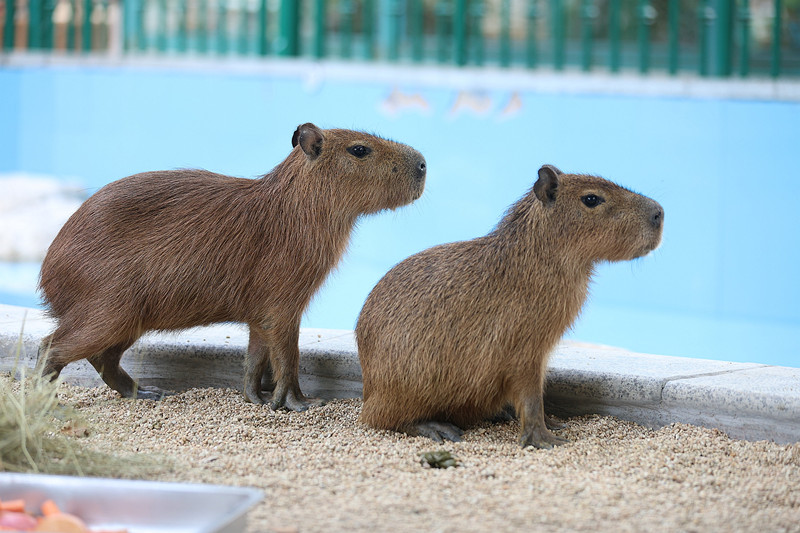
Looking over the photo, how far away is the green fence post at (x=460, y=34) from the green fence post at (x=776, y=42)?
8.34 ft

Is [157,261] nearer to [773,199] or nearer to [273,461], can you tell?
[273,461]

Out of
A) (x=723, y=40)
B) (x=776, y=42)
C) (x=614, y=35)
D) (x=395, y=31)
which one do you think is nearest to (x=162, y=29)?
(x=395, y=31)

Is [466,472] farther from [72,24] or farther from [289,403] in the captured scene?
[72,24]

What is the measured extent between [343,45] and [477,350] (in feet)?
21.5

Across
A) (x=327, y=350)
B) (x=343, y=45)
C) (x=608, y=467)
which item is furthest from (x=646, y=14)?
(x=608, y=467)

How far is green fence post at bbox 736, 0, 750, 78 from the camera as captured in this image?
7.61 metres

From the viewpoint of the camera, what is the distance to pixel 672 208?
7.64 meters

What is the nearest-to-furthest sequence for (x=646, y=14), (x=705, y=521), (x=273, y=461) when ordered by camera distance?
(x=705, y=521)
(x=273, y=461)
(x=646, y=14)

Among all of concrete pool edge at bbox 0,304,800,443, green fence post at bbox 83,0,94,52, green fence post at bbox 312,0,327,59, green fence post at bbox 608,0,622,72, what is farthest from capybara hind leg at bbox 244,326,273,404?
green fence post at bbox 83,0,94,52

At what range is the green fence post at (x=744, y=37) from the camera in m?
7.61

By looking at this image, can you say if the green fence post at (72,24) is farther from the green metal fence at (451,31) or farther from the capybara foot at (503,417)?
the capybara foot at (503,417)

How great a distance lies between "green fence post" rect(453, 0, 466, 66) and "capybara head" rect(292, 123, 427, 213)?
17.2 feet

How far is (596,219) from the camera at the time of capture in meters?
2.95

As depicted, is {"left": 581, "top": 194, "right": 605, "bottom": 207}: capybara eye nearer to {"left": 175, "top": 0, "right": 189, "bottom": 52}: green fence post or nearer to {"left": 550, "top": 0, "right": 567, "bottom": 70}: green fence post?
{"left": 550, "top": 0, "right": 567, "bottom": 70}: green fence post
